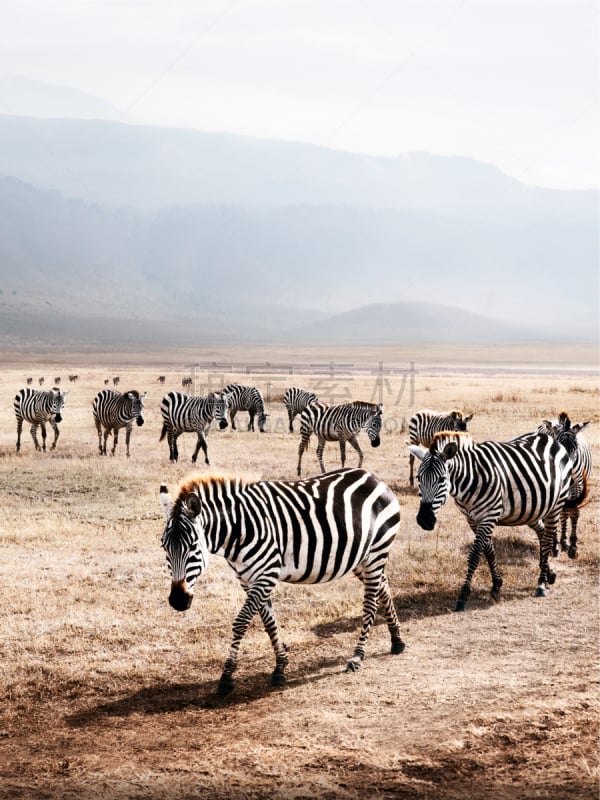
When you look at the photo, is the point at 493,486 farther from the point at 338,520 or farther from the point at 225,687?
the point at 225,687

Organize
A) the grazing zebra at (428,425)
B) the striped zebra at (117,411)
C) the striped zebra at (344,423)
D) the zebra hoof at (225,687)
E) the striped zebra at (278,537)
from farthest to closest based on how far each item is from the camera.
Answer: the striped zebra at (117,411) → the striped zebra at (344,423) → the grazing zebra at (428,425) → the zebra hoof at (225,687) → the striped zebra at (278,537)

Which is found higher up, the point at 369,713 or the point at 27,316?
the point at 27,316

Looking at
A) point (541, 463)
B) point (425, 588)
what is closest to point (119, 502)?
point (425, 588)

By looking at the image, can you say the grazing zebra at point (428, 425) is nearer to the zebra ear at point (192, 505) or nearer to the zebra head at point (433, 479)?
the zebra head at point (433, 479)

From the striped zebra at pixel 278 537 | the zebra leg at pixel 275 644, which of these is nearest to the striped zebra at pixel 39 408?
the striped zebra at pixel 278 537

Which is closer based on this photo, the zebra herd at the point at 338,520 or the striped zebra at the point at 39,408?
the zebra herd at the point at 338,520

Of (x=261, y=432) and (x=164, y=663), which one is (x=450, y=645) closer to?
(x=164, y=663)

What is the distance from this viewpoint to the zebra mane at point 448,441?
33.6 ft

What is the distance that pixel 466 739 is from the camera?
21.1 feet

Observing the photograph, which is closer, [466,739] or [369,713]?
[466,739]

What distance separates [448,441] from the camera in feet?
35.4

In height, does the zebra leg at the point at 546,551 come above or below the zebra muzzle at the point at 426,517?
below

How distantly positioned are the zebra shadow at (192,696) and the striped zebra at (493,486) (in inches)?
94.6

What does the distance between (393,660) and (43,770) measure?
3.57 m
